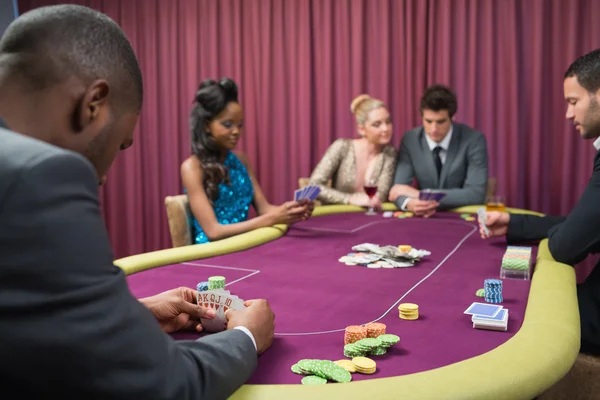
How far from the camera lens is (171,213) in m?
2.90

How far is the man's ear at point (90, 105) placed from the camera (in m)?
0.83

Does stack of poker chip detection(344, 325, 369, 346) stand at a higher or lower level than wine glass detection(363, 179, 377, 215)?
higher

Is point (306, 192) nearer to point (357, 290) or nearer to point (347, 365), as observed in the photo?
point (357, 290)

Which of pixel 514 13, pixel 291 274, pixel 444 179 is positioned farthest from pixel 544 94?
pixel 291 274

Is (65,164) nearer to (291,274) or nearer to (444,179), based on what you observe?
(291,274)

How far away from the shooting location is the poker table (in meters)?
1.00

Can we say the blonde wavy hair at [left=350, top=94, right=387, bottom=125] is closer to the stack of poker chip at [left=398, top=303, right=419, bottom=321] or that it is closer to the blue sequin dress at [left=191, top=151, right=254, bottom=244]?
the blue sequin dress at [left=191, top=151, right=254, bottom=244]

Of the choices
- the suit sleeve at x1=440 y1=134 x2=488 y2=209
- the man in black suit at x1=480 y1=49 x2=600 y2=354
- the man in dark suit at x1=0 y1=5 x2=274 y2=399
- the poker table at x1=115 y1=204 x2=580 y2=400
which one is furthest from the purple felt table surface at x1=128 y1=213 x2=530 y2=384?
the suit sleeve at x1=440 y1=134 x2=488 y2=209

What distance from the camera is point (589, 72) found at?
222cm

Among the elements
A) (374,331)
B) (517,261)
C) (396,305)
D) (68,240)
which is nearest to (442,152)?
(517,261)

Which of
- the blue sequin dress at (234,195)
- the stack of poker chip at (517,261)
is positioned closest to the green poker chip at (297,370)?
the stack of poker chip at (517,261)

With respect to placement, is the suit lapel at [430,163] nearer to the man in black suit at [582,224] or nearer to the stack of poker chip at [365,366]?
the man in black suit at [582,224]

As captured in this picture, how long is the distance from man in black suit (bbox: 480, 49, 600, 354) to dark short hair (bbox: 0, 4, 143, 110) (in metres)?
1.56

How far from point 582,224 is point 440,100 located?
1.91m
